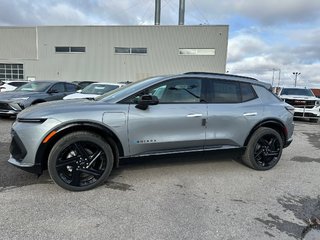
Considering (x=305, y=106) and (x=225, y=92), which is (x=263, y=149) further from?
(x=305, y=106)

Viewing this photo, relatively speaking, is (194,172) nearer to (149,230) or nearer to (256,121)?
(256,121)

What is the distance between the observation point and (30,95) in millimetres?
9055

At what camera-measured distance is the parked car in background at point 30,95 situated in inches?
344

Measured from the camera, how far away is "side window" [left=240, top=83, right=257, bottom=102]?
4703 millimetres

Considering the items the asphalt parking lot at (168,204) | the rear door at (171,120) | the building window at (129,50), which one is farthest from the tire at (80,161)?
the building window at (129,50)

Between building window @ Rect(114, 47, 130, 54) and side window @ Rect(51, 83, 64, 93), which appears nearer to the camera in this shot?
side window @ Rect(51, 83, 64, 93)

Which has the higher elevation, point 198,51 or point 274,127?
point 198,51

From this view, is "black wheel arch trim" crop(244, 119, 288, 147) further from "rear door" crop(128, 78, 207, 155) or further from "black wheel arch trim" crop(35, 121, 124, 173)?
"black wheel arch trim" crop(35, 121, 124, 173)

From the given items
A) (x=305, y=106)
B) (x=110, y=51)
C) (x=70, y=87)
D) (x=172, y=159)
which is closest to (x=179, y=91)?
(x=172, y=159)

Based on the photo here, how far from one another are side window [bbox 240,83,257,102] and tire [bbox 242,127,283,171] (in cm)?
60

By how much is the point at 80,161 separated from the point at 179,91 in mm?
1816

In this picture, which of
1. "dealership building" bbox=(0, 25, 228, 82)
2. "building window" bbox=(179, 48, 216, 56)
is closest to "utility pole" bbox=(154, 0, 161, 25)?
"dealership building" bbox=(0, 25, 228, 82)

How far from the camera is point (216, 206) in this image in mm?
3453

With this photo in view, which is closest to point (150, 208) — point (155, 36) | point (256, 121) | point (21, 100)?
point (256, 121)
